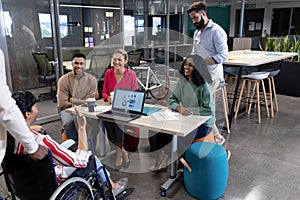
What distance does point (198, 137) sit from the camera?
7.92 ft

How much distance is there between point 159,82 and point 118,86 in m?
2.77

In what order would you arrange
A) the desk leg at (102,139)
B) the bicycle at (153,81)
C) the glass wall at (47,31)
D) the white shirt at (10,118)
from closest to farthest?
the white shirt at (10,118) → the desk leg at (102,139) → the glass wall at (47,31) → the bicycle at (153,81)

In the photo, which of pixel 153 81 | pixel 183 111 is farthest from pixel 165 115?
pixel 153 81

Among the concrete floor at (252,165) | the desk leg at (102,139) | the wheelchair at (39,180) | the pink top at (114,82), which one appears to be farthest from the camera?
the pink top at (114,82)

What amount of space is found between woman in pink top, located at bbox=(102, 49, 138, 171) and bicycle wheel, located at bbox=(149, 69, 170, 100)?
7.36 ft

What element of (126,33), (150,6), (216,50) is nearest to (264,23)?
(150,6)

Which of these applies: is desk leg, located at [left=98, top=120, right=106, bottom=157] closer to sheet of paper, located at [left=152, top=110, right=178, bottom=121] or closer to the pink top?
the pink top

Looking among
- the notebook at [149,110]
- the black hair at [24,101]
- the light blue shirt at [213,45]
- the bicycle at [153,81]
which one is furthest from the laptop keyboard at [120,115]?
the bicycle at [153,81]

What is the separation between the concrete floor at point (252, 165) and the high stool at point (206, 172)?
0.37 feet

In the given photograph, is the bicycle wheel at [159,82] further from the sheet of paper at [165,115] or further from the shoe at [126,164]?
the sheet of paper at [165,115]

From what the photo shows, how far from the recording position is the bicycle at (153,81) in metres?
5.04

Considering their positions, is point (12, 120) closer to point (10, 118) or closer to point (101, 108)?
point (10, 118)

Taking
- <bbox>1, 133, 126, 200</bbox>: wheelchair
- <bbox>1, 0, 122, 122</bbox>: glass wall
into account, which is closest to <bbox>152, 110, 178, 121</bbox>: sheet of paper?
<bbox>1, 133, 126, 200</bbox>: wheelchair

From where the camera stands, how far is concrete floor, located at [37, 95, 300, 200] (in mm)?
2229
